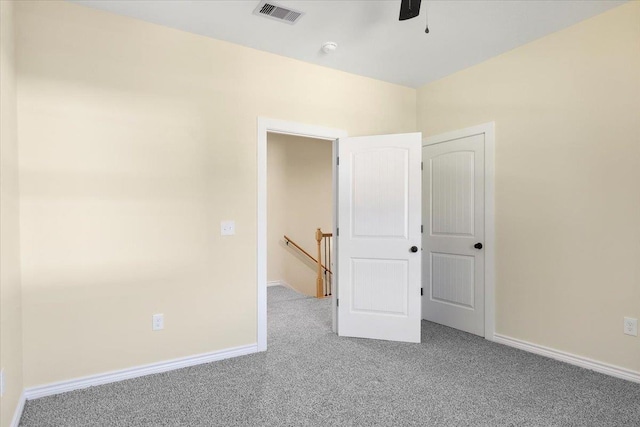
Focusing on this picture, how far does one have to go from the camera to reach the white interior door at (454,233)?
3422 mm

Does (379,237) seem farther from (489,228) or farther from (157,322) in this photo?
(157,322)

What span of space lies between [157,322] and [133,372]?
14.5 inches

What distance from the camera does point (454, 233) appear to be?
364 cm

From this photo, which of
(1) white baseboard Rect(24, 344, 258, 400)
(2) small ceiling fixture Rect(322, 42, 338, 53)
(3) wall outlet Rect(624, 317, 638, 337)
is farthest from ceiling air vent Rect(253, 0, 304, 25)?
(3) wall outlet Rect(624, 317, 638, 337)

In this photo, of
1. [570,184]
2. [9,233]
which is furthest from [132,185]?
[570,184]

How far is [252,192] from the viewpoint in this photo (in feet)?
10.0

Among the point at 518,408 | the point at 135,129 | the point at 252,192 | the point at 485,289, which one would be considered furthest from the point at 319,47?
the point at 518,408

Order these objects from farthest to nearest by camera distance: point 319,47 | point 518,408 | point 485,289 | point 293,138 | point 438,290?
point 293,138 → point 438,290 → point 485,289 → point 319,47 → point 518,408

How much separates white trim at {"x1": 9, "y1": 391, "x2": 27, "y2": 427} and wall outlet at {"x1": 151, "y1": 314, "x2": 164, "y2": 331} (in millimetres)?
797

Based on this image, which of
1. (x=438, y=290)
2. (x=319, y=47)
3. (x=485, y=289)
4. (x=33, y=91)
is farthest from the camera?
(x=438, y=290)

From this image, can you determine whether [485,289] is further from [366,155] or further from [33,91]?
[33,91]

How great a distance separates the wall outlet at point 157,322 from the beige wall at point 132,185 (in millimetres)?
39

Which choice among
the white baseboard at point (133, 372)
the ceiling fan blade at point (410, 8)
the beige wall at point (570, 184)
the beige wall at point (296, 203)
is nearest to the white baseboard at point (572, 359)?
the beige wall at point (570, 184)

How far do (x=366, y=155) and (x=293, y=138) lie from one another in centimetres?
307
